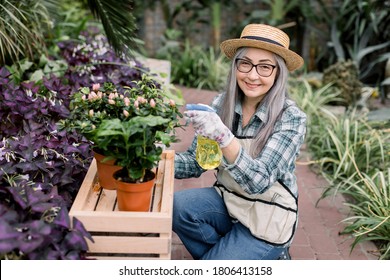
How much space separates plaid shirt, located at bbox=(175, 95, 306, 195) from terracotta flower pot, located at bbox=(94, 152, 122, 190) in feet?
1.45

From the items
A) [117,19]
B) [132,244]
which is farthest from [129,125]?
[117,19]

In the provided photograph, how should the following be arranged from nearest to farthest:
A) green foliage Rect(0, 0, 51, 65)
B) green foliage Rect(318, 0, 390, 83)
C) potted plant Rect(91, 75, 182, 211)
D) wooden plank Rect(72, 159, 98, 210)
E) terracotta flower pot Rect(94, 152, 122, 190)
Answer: potted plant Rect(91, 75, 182, 211)
wooden plank Rect(72, 159, 98, 210)
terracotta flower pot Rect(94, 152, 122, 190)
green foliage Rect(0, 0, 51, 65)
green foliage Rect(318, 0, 390, 83)

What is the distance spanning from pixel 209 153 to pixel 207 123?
174mm

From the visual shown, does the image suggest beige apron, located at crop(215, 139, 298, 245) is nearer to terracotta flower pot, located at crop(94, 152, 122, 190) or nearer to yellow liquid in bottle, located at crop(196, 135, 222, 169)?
yellow liquid in bottle, located at crop(196, 135, 222, 169)

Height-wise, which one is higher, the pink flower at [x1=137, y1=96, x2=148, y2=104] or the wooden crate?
the pink flower at [x1=137, y1=96, x2=148, y2=104]

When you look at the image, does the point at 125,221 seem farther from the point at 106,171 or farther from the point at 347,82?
the point at 347,82

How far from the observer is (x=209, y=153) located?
6.61 feet

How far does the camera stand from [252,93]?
7.47 feet

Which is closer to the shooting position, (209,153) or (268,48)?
(209,153)

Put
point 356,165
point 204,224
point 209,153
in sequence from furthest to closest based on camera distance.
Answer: point 356,165
point 204,224
point 209,153

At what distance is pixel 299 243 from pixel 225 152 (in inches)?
54.2

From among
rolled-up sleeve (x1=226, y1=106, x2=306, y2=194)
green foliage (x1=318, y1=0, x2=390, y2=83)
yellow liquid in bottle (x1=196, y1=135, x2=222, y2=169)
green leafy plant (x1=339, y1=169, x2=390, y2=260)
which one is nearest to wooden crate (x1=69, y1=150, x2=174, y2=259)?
yellow liquid in bottle (x1=196, y1=135, x2=222, y2=169)

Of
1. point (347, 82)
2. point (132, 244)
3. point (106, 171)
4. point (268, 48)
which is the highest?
point (268, 48)

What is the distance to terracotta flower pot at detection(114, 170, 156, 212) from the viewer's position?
181 cm
